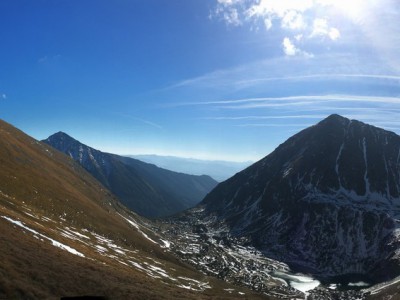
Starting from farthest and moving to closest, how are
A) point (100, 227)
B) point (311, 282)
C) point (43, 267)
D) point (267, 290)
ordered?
1. point (311, 282)
2. point (267, 290)
3. point (100, 227)
4. point (43, 267)

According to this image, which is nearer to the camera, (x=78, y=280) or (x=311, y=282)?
(x=78, y=280)

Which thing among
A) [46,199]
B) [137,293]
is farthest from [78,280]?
[46,199]

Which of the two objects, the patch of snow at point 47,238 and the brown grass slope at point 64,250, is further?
the patch of snow at point 47,238

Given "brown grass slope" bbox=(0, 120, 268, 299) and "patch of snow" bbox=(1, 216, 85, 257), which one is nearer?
"brown grass slope" bbox=(0, 120, 268, 299)

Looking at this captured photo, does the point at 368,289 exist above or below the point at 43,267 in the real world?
below

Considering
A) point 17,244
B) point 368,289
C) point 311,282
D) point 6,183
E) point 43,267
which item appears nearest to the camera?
point 43,267

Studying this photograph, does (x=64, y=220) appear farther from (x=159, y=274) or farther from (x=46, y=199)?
(x=159, y=274)

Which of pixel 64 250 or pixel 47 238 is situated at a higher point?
pixel 47 238

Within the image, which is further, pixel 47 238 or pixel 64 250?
pixel 47 238
